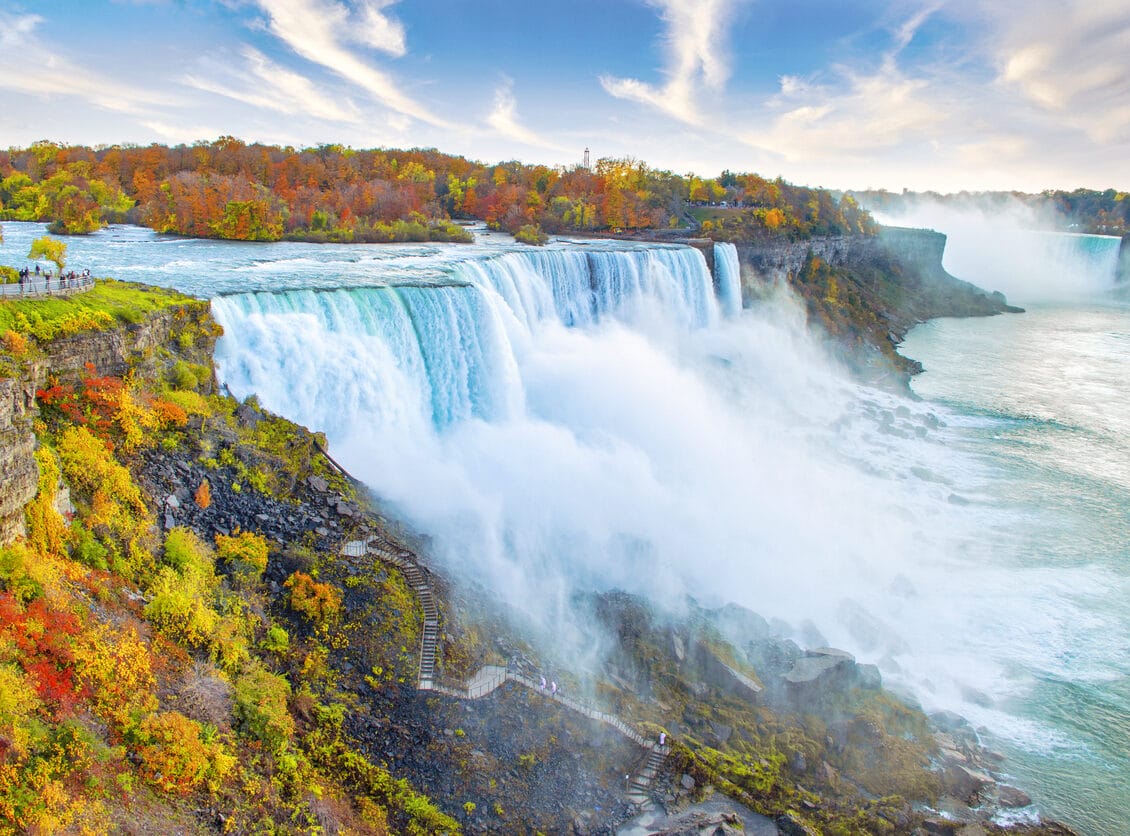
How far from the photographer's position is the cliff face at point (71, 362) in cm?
1052

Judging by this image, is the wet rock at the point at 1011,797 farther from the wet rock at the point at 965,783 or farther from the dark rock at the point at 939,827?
the dark rock at the point at 939,827

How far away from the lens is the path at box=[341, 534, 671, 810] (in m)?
12.2

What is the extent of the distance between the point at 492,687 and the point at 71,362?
10.0 metres

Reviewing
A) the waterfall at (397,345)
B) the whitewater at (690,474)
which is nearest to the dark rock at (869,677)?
the whitewater at (690,474)

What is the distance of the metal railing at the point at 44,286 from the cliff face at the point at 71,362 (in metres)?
1.63

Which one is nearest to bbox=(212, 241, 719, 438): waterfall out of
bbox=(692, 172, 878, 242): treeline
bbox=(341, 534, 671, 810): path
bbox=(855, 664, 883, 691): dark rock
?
bbox=(341, 534, 671, 810): path

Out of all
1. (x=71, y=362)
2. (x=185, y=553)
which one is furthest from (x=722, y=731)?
(x=71, y=362)

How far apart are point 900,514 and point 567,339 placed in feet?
46.2

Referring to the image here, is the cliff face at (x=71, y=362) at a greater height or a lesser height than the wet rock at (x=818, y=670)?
greater

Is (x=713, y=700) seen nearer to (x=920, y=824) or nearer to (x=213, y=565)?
(x=920, y=824)

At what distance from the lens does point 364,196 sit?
50.7m

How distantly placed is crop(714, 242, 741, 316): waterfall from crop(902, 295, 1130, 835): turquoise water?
11591 millimetres

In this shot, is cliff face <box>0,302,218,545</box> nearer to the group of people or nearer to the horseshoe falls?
the horseshoe falls

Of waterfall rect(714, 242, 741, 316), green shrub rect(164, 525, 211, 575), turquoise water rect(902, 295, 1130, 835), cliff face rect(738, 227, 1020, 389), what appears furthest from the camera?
cliff face rect(738, 227, 1020, 389)
